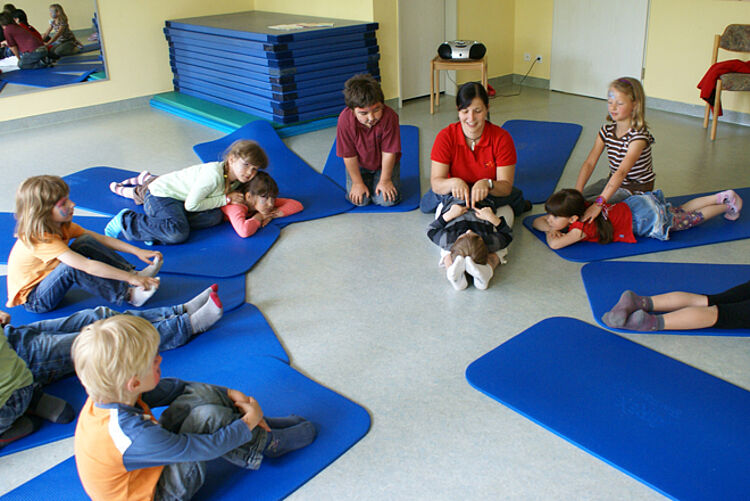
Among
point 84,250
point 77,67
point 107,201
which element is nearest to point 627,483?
point 84,250

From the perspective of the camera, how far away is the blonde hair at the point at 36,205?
263 centimetres

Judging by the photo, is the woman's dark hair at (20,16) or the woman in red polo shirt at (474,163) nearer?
the woman in red polo shirt at (474,163)

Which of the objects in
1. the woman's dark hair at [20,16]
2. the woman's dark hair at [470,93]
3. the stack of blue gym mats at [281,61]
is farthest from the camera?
the woman's dark hair at [20,16]

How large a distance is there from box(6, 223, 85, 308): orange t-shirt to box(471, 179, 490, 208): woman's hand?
6.12 ft

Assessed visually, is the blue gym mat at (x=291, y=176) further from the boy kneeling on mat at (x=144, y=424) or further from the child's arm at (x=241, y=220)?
the boy kneeling on mat at (x=144, y=424)

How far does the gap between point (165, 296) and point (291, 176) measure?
1684 mm

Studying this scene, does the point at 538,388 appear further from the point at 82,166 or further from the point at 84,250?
the point at 82,166

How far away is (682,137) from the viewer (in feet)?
16.4

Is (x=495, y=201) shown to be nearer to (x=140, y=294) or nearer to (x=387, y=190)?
(x=387, y=190)

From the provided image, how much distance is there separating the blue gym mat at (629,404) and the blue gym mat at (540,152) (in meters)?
1.63

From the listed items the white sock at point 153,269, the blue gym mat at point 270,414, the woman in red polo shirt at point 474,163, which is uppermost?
the woman in red polo shirt at point 474,163

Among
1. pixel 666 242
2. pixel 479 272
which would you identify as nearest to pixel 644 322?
pixel 479 272

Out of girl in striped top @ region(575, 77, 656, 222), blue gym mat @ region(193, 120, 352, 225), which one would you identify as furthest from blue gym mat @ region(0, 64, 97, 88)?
girl in striped top @ region(575, 77, 656, 222)

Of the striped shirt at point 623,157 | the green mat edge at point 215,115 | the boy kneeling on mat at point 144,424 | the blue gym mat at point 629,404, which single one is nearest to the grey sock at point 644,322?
the blue gym mat at point 629,404
